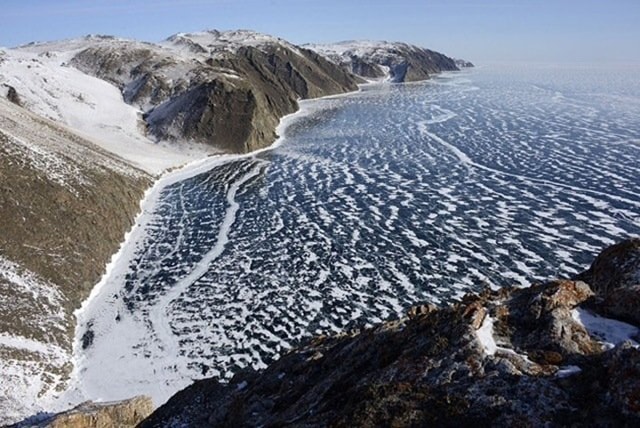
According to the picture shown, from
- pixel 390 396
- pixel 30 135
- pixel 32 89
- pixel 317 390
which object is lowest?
pixel 317 390

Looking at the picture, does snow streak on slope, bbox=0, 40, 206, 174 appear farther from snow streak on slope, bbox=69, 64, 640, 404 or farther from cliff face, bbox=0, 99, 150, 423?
cliff face, bbox=0, 99, 150, 423

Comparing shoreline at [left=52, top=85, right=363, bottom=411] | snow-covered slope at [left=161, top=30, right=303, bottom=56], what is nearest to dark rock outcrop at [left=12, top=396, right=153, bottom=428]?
shoreline at [left=52, top=85, right=363, bottom=411]

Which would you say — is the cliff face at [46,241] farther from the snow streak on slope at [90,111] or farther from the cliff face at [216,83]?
the cliff face at [216,83]

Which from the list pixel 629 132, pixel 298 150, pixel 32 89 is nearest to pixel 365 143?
pixel 298 150

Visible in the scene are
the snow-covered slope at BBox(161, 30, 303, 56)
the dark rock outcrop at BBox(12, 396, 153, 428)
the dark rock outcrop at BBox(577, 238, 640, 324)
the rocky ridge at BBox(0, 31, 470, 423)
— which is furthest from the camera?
the snow-covered slope at BBox(161, 30, 303, 56)

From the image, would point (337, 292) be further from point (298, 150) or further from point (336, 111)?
point (336, 111)
